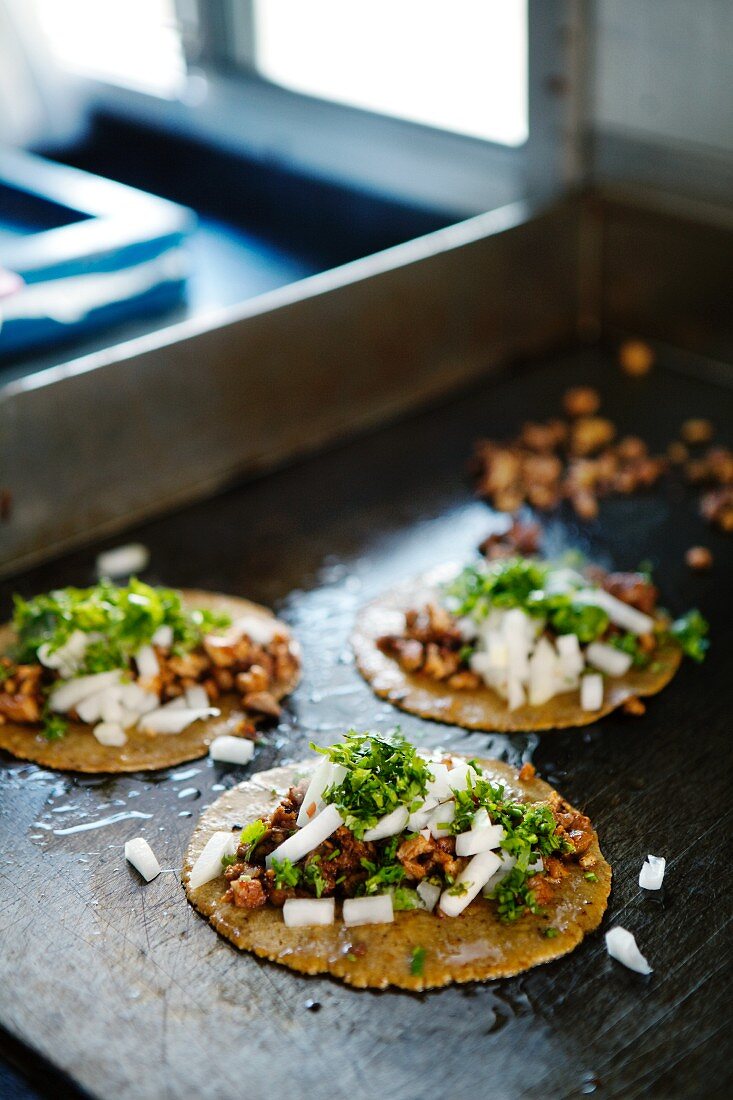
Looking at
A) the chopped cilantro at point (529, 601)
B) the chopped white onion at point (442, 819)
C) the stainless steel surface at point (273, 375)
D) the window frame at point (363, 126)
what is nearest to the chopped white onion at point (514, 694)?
the chopped cilantro at point (529, 601)

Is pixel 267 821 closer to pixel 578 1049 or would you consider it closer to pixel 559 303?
pixel 578 1049

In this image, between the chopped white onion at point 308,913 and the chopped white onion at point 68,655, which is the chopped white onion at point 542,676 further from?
the chopped white onion at point 68,655

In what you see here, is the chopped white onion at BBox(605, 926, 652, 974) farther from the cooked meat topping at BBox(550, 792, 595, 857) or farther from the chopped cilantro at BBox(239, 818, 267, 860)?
the chopped cilantro at BBox(239, 818, 267, 860)

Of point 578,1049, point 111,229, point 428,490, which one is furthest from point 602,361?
point 578,1049

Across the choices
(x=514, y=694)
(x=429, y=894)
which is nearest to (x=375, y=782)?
(x=429, y=894)

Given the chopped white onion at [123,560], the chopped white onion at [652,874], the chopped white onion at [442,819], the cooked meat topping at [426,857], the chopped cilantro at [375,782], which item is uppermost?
the chopped cilantro at [375,782]
